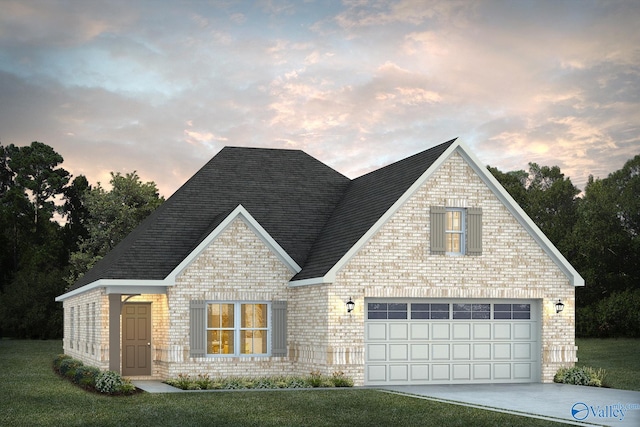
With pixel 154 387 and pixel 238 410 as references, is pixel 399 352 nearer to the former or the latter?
pixel 154 387

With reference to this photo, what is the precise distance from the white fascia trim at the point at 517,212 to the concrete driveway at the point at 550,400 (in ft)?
11.2

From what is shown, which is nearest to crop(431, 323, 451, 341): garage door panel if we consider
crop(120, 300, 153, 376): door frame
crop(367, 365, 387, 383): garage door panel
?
crop(367, 365, 387, 383): garage door panel

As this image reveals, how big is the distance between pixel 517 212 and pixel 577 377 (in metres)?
4.93

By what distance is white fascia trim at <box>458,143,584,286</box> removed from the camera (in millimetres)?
26203

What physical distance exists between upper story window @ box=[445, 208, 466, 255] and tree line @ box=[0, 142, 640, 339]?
3226cm

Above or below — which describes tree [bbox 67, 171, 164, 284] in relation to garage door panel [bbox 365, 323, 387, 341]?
above

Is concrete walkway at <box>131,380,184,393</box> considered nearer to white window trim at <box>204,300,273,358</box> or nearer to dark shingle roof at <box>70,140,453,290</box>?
white window trim at <box>204,300,273,358</box>

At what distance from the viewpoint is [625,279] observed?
61312 millimetres

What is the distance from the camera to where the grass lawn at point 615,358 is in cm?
2902

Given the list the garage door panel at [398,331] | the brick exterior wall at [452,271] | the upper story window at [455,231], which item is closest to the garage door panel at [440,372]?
the garage door panel at [398,331]

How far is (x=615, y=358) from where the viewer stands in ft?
143

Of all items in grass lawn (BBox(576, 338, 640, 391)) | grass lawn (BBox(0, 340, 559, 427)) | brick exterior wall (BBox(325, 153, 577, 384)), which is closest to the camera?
grass lawn (BBox(0, 340, 559, 427))

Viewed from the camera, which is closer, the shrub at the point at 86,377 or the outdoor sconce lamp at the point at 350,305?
the shrub at the point at 86,377

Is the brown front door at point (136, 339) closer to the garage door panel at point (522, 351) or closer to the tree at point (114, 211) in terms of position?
the garage door panel at point (522, 351)
